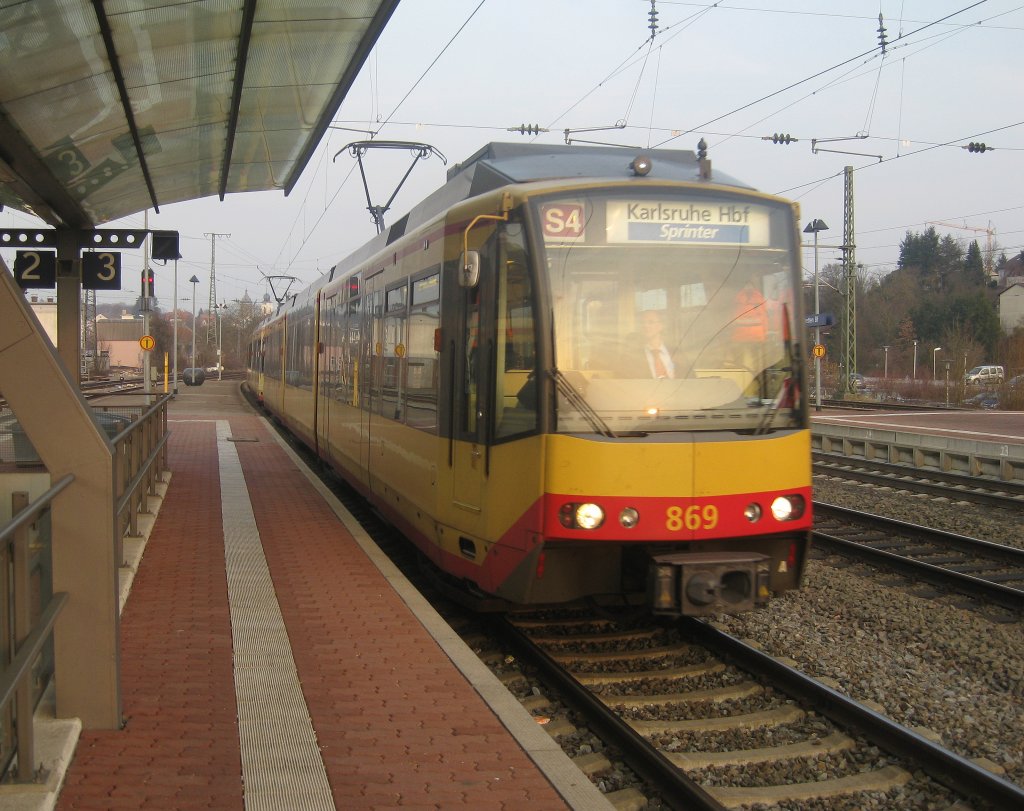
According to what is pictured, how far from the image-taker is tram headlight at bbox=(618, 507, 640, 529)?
6.02m

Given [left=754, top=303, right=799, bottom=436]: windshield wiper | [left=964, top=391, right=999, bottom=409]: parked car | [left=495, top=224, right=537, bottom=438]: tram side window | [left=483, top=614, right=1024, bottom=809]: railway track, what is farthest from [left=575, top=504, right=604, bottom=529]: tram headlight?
[left=964, top=391, right=999, bottom=409]: parked car

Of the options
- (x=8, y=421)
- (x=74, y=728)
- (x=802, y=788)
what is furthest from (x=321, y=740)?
(x=8, y=421)

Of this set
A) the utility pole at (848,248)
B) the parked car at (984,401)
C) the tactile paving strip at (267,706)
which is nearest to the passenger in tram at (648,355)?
the tactile paving strip at (267,706)

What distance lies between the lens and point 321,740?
4609 mm

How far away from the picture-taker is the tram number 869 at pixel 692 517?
20.0 ft

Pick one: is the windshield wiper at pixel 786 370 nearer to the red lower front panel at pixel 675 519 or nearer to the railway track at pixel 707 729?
the red lower front panel at pixel 675 519

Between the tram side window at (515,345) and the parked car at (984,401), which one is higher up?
the tram side window at (515,345)

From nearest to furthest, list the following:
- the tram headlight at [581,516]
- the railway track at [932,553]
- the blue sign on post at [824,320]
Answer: the tram headlight at [581,516]
the railway track at [932,553]
the blue sign on post at [824,320]

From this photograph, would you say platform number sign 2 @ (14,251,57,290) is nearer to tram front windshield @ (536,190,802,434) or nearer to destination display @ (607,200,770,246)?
tram front windshield @ (536,190,802,434)

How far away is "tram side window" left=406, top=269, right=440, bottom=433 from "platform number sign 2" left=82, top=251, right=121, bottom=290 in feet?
16.2

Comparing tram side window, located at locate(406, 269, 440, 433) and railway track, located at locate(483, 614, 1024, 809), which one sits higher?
tram side window, located at locate(406, 269, 440, 433)

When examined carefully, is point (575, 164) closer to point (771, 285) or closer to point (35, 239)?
point (771, 285)

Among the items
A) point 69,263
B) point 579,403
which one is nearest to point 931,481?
point 579,403

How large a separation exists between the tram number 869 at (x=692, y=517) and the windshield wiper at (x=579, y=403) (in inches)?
24.1
